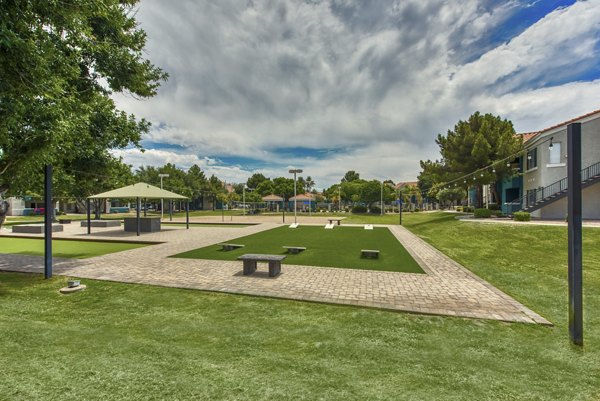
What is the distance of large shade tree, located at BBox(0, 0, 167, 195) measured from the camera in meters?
3.88

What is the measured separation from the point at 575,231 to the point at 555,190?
75.2 ft

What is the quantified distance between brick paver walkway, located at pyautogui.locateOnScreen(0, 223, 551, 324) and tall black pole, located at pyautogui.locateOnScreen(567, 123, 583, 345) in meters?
0.86

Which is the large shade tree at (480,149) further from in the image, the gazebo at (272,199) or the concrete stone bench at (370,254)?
the gazebo at (272,199)

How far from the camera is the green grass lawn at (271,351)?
9.07 ft

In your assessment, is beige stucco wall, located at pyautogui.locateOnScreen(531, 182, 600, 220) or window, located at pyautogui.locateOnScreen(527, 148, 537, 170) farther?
window, located at pyautogui.locateOnScreen(527, 148, 537, 170)

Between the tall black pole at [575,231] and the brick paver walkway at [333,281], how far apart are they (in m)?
0.86

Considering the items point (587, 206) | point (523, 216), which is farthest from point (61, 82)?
point (587, 206)

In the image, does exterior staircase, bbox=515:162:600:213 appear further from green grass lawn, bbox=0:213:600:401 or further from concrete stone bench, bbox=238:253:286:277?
concrete stone bench, bbox=238:253:286:277

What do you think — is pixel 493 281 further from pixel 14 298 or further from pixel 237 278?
pixel 14 298

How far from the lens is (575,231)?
358 cm

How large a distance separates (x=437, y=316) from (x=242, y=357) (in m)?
3.34

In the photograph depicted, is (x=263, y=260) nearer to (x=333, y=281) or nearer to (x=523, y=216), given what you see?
(x=333, y=281)

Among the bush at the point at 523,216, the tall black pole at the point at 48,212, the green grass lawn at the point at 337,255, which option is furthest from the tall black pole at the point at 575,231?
the bush at the point at 523,216

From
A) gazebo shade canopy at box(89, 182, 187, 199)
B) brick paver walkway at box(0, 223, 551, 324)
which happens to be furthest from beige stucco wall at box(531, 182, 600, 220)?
gazebo shade canopy at box(89, 182, 187, 199)
